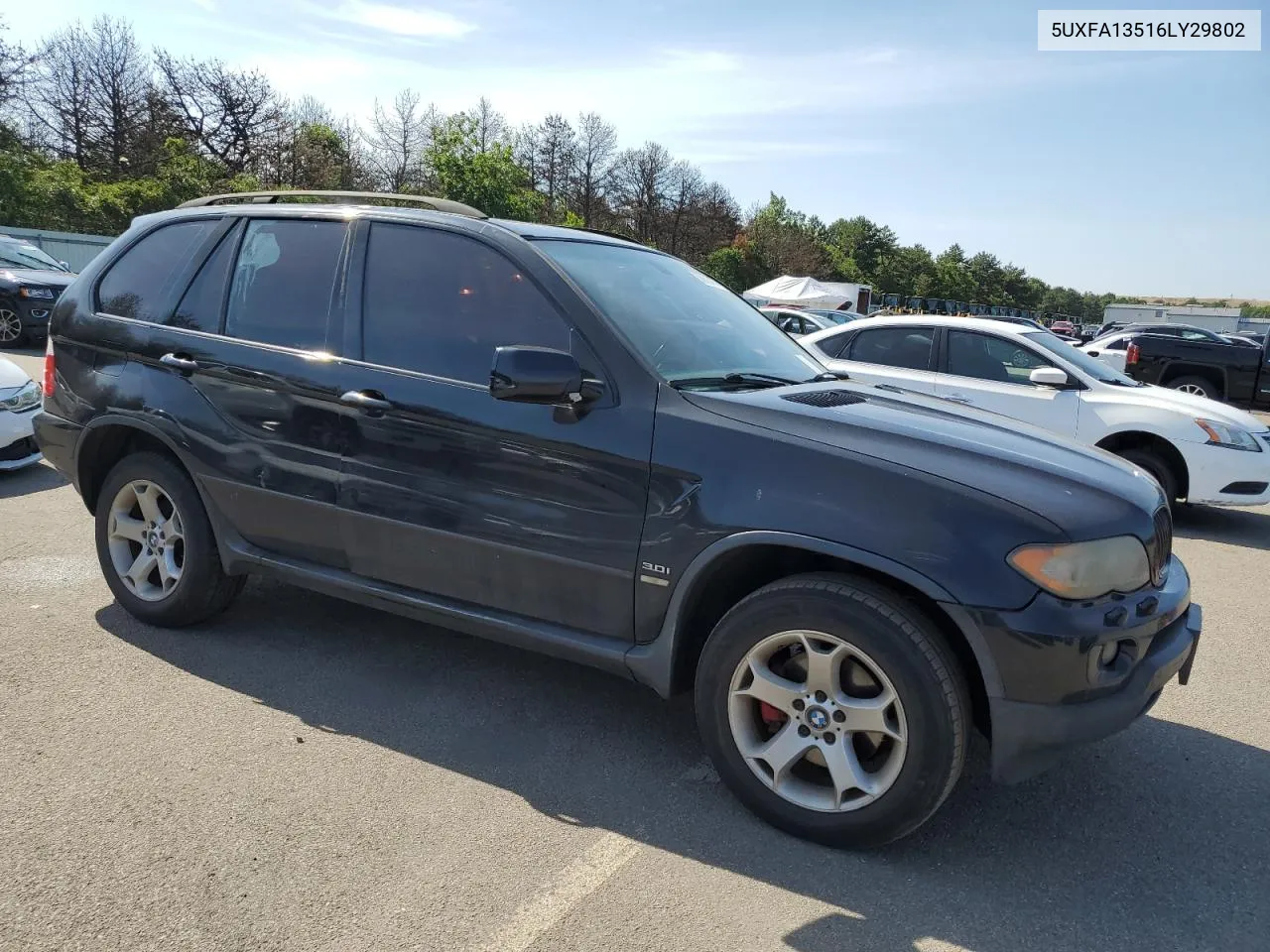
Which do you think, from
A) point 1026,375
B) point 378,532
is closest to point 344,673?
point 378,532

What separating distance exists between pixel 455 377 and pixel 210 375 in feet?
4.11

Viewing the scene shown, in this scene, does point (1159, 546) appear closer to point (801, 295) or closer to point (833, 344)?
point (833, 344)

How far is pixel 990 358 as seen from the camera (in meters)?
7.97

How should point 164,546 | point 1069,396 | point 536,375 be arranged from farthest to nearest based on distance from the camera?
point 1069,396, point 164,546, point 536,375

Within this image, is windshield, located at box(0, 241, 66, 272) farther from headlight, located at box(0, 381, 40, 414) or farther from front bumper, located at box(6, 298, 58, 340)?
headlight, located at box(0, 381, 40, 414)

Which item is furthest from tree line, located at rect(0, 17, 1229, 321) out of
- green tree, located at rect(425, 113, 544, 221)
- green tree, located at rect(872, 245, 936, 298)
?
green tree, located at rect(872, 245, 936, 298)

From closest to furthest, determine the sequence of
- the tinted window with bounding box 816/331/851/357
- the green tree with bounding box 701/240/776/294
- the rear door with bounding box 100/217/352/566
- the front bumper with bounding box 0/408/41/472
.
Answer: the rear door with bounding box 100/217/352/566 → the front bumper with bounding box 0/408/41/472 → the tinted window with bounding box 816/331/851/357 → the green tree with bounding box 701/240/776/294

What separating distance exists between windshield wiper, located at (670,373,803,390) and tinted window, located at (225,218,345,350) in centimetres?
147

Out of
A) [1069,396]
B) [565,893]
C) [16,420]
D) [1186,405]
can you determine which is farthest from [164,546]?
[1186,405]

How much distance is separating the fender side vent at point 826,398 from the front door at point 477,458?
56cm

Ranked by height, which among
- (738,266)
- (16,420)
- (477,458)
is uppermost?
(738,266)

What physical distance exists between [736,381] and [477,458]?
967mm

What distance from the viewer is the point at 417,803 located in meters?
2.91

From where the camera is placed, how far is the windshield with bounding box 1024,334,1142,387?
7816 mm
